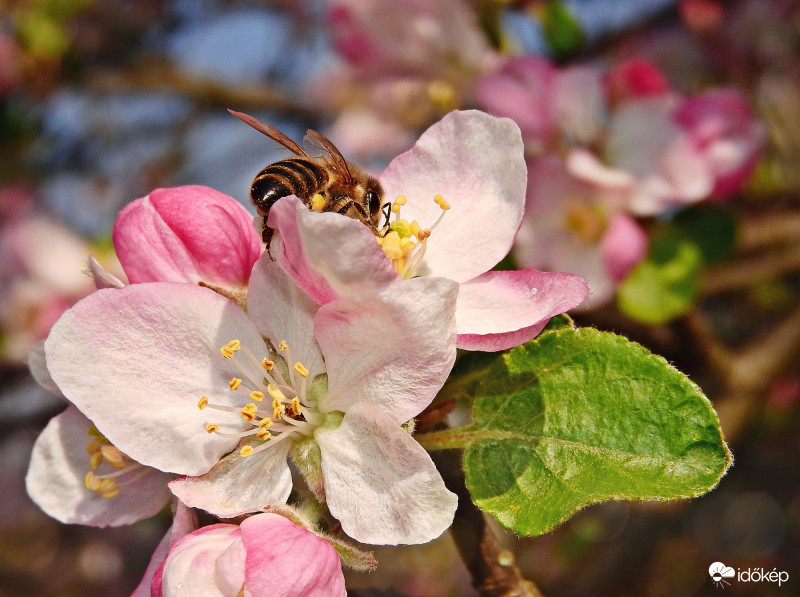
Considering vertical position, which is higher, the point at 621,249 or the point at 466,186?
the point at 466,186

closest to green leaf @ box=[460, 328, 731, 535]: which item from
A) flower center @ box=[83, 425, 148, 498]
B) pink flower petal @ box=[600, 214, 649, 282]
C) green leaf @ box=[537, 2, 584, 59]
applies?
flower center @ box=[83, 425, 148, 498]

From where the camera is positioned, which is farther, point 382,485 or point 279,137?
point 279,137

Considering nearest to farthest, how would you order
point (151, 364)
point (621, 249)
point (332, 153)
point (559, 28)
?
1. point (151, 364)
2. point (332, 153)
3. point (621, 249)
4. point (559, 28)

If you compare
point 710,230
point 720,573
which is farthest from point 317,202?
point 710,230

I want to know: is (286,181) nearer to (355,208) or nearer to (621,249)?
(355,208)

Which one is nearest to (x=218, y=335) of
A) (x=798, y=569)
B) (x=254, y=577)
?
(x=254, y=577)

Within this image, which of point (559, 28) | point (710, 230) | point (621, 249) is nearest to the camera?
point (621, 249)

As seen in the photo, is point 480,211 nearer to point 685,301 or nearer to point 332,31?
point 685,301
